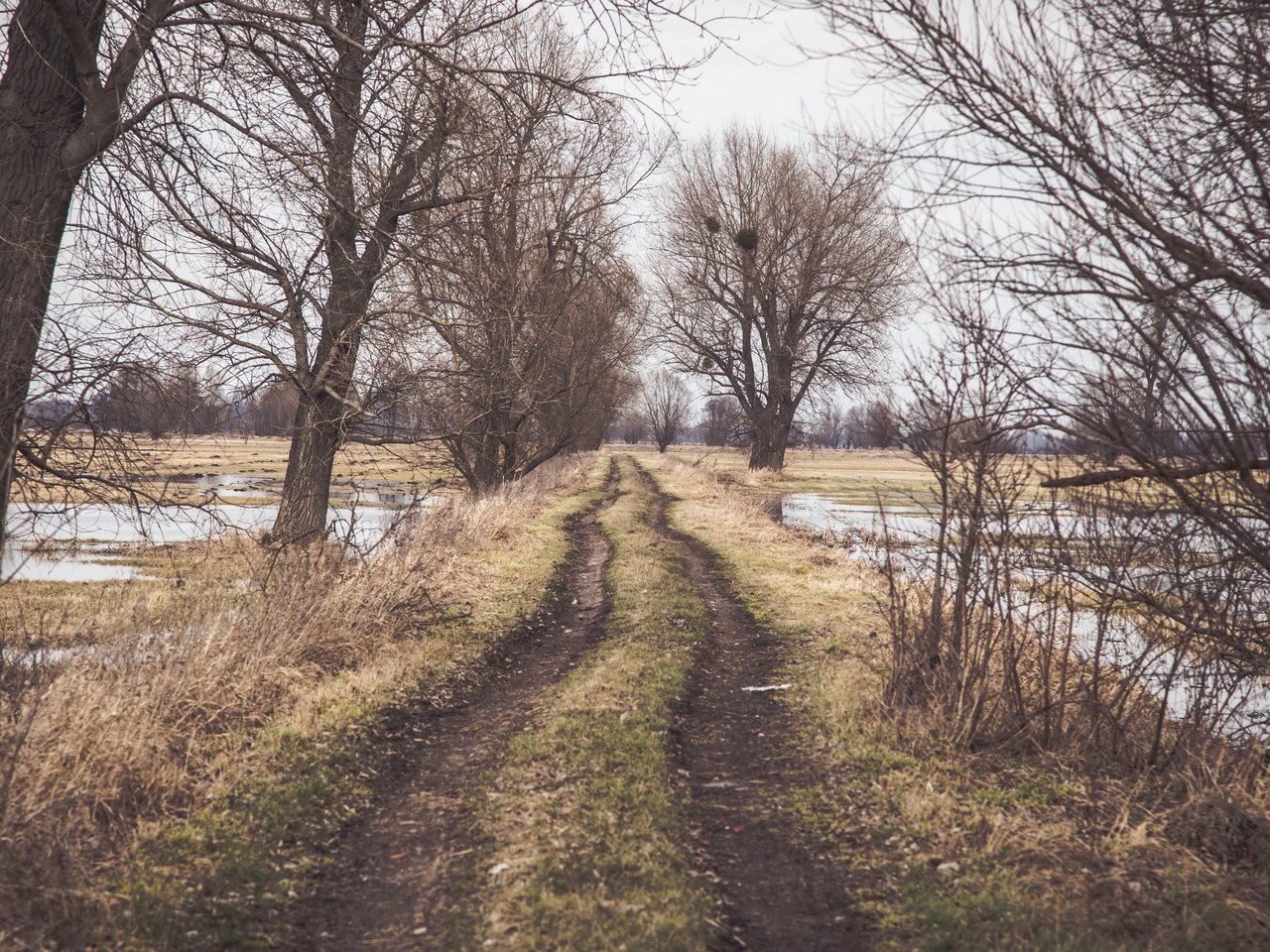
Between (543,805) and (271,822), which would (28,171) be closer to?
(271,822)

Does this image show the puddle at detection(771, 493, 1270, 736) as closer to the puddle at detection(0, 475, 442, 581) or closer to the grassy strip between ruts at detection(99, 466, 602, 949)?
the grassy strip between ruts at detection(99, 466, 602, 949)

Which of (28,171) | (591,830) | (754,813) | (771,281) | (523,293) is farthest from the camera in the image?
(771,281)

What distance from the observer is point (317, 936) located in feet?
13.4

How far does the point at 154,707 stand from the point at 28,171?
13.4 feet

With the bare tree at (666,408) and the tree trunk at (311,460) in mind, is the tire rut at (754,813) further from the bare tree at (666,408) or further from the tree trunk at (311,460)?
the bare tree at (666,408)

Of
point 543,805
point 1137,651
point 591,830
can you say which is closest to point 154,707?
point 543,805

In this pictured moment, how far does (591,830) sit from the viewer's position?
5.05 meters

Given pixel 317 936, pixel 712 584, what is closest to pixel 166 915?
pixel 317 936

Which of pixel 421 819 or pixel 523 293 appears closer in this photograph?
pixel 421 819

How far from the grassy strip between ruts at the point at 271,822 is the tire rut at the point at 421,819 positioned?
0.52 feet

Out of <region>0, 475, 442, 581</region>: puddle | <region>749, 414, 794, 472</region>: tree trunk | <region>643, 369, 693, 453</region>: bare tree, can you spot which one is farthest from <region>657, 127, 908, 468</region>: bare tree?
<region>643, 369, 693, 453</region>: bare tree

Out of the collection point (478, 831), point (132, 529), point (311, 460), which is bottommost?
point (132, 529)

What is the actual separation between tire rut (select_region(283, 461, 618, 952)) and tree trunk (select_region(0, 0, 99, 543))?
3.51 meters

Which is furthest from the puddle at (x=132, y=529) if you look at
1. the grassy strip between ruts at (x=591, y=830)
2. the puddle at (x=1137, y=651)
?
the puddle at (x=1137, y=651)
